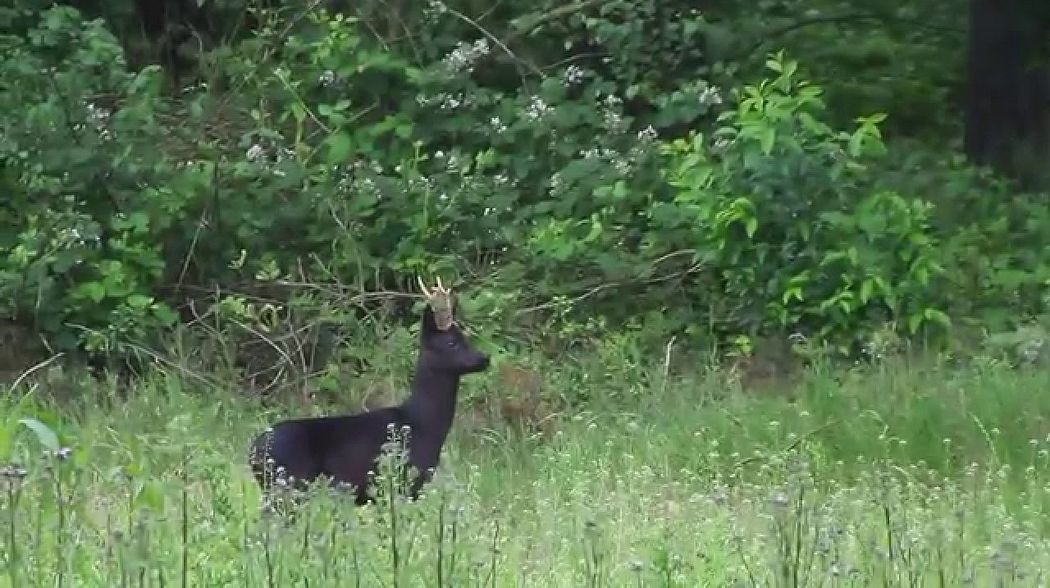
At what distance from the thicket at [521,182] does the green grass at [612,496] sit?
0.95 meters

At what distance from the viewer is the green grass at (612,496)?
17.2 ft

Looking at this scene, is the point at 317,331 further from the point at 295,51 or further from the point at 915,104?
the point at 915,104

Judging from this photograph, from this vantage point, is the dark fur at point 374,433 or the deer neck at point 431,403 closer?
the dark fur at point 374,433

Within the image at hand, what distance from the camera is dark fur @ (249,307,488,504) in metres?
8.28

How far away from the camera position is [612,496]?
819 cm

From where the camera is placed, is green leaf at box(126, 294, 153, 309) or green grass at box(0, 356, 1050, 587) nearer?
green grass at box(0, 356, 1050, 587)

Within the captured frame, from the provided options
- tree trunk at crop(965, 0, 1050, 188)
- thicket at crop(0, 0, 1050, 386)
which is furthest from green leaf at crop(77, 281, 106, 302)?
tree trunk at crop(965, 0, 1050, 188)

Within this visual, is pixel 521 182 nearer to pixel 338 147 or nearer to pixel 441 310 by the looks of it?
pixel 338 147

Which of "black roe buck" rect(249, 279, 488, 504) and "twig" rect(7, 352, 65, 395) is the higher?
"black roe buck" rect(249, 279, 488, 504)

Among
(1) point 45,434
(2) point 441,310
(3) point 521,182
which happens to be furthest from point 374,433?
(3) point 521,182

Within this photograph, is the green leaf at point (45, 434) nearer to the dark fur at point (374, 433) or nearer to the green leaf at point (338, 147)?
the dark fur at point (374, 433)

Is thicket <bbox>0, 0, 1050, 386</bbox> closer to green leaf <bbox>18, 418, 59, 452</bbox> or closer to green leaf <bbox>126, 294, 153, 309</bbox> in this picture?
green leaf <bbox>126, 294, 153, 309</bbox>

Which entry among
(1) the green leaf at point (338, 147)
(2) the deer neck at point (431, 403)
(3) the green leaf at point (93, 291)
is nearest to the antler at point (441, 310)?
(2) the deer neck at point (431, 403)

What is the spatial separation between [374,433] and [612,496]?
3.55 ft
